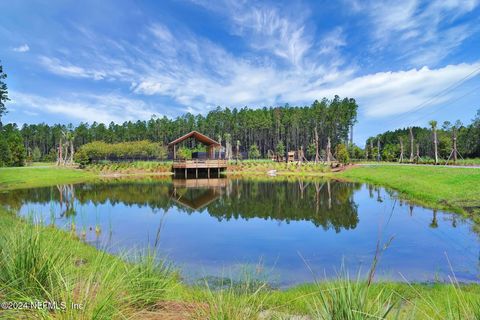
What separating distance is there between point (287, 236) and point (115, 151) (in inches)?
2344

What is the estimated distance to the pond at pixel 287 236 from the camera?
8984 mm

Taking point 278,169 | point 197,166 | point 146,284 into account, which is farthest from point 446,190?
point 278,169

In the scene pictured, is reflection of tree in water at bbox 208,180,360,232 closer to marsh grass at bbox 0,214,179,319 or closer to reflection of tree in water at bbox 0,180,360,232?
reflection of tree in water at bbox 0,180,360,232

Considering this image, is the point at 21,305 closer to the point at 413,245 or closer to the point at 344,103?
the point at 413,245

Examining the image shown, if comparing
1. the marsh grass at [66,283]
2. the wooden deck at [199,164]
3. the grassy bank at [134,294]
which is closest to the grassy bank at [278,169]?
the wooden deck at [199,164]

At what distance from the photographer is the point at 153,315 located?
3.96 meters

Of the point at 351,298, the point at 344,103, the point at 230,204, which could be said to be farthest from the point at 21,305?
the point at 344,103

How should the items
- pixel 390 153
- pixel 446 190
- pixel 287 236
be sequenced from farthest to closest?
pixel 390 153 → pixel 446 190 → pixel 287 236

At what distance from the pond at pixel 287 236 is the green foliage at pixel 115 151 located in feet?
128

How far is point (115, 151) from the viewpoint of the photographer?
6594cm

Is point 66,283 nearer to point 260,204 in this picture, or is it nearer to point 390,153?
point 260,204

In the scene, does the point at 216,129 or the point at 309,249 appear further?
the point at 216,129

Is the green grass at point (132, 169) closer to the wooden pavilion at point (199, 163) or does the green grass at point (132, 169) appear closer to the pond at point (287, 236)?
the wooden pavilion at point (199, 163)

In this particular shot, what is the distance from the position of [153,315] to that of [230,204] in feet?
60.2
